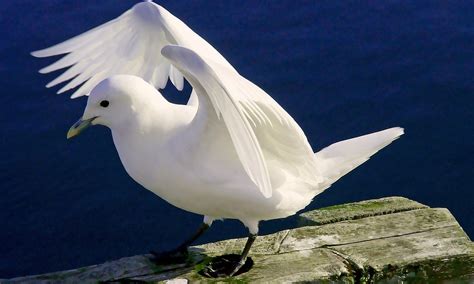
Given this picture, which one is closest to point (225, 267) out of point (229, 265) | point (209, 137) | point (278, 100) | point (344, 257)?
point (229, 265)

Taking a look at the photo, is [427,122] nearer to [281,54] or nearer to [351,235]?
[281,54]

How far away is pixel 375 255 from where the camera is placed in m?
3.70

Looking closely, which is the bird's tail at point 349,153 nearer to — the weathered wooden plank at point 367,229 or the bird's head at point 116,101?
the weathered wooden plank at point 367,229

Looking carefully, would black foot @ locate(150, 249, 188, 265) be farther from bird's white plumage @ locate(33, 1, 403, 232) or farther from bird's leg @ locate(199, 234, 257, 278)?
bird's white plumage @ locate(33, 1, 403, 232)

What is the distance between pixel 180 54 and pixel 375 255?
1224 mm

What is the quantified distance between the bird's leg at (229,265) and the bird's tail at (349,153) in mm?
471

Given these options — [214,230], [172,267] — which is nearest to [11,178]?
[214,230]

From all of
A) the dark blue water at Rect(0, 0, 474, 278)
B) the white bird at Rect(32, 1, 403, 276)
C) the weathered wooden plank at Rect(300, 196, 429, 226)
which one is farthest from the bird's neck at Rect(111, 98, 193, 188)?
the dark blue water at Rect(0, 0, 474, 278)

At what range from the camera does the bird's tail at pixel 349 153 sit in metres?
3.98

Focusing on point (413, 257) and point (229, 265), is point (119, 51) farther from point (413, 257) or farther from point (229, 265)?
point (413, 257)

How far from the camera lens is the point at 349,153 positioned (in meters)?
4.03

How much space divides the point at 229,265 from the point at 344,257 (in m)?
0.48

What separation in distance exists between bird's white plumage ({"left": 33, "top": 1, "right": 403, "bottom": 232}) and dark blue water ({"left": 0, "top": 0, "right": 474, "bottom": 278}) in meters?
1.61

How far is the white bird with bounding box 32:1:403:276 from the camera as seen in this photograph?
10.2ft
